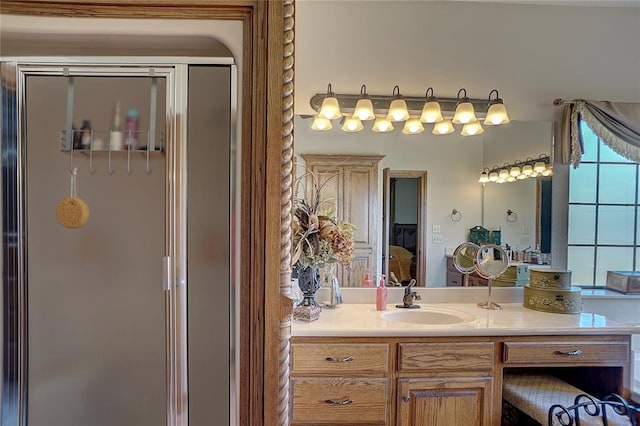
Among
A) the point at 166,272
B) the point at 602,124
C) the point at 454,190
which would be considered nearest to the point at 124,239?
the point at 166,272

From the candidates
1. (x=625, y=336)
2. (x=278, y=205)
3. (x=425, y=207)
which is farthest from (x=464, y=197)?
(x=278, y=205)

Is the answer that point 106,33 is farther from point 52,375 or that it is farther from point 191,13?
point 52,375

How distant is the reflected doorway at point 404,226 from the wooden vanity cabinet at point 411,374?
601mm

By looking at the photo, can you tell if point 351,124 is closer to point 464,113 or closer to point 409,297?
point 464,113

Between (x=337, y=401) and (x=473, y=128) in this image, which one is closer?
(x=337, y=401)

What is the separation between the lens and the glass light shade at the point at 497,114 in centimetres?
211

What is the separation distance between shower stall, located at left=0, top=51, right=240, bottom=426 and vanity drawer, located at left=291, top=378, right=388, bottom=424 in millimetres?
747

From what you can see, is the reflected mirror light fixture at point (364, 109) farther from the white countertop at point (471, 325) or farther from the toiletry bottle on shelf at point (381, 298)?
the white countertop at point (471, 325)

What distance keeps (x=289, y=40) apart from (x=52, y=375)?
38.3 inches

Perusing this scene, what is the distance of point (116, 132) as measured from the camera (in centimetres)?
90

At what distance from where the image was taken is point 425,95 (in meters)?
2.19

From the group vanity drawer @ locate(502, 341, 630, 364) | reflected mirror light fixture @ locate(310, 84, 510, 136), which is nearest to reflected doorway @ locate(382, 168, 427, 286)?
reflected mirror light fixture @ locate(310, 84, 510, 136)

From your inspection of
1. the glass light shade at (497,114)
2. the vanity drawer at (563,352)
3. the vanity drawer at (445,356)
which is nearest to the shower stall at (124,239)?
the vanity drawer at (445,356)

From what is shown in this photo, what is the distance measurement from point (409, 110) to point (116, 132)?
5.55ft
